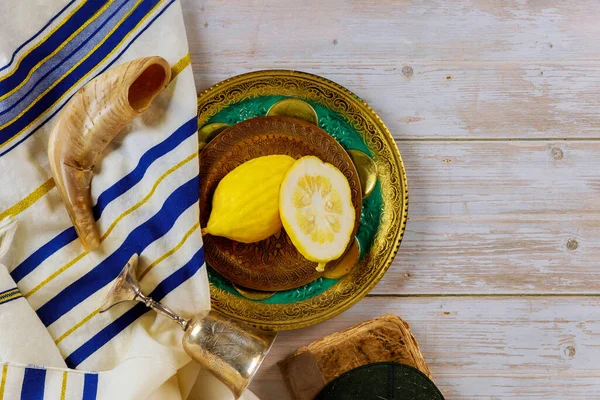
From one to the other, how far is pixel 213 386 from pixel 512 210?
44 cm

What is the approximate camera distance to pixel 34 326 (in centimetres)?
67

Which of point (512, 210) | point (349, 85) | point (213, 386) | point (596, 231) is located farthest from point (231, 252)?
point (596, 231)

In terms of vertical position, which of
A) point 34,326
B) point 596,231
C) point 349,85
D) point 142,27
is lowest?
point 596,231

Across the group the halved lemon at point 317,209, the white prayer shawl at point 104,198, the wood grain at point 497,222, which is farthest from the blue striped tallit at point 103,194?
the wood grain at point 497,222

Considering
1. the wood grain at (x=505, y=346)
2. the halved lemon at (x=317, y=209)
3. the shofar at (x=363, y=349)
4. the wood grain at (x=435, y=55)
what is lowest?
the wood grain at (x=505, y=346)

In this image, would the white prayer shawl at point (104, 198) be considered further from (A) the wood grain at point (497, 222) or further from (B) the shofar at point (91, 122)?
(A) the wood grain at point (497, 222)

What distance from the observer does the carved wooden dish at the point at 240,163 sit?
736mm

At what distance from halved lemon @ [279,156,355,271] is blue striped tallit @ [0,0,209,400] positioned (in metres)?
0.11

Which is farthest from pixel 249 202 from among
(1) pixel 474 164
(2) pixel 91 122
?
(1) pixel 474 164

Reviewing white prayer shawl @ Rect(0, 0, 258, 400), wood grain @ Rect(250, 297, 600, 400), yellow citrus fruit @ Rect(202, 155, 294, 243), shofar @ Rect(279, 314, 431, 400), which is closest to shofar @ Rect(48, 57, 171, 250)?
white prayer shawl @ Rect(0, 0, 258, 400)

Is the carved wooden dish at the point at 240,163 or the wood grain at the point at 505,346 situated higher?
the carved wooden dish at the point at 240,163

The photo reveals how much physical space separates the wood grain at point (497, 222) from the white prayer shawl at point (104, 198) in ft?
0.89

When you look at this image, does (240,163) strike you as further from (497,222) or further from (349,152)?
(497,222)

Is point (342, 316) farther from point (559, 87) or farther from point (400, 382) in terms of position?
point (559, 87)
